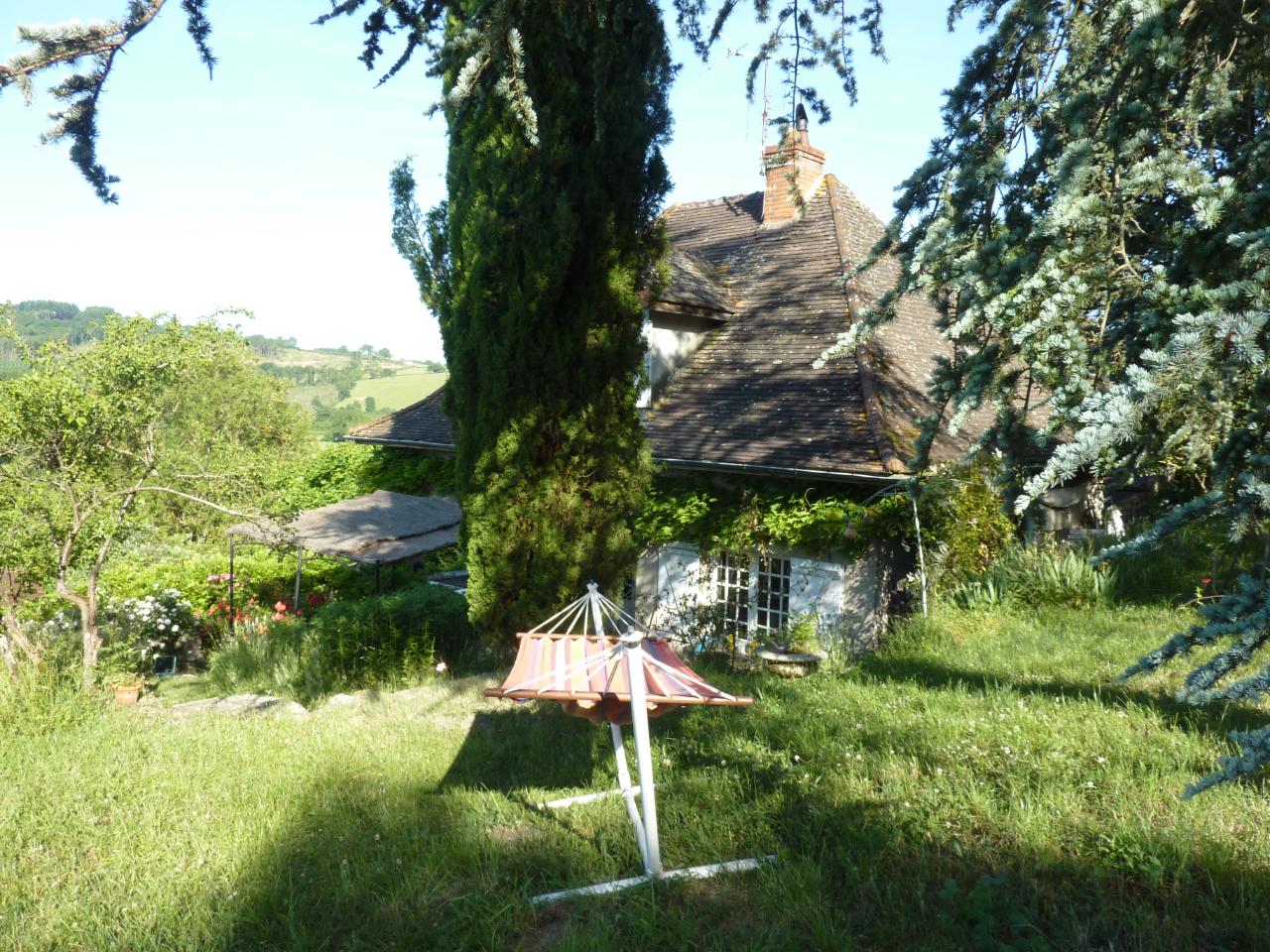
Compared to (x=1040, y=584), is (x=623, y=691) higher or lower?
higher

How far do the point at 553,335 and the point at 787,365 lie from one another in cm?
578

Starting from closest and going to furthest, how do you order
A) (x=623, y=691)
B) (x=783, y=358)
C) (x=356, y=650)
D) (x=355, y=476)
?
(x=623, y=691) → (x=356, y=650) → (x=783, y=358) → (x=355, y=476)

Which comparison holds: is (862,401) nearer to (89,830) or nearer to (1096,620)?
(1096,620)

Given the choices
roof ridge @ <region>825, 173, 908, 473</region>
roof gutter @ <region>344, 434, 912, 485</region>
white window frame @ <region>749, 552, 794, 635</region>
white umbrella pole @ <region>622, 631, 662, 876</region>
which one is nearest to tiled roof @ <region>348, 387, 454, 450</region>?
roof gutter @ <region>344, 434, 912, 485</region>

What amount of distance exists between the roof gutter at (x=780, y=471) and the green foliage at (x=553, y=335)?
275cm

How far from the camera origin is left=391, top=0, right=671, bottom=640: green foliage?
9523mm

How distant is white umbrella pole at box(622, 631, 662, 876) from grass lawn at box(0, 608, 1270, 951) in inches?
5.9

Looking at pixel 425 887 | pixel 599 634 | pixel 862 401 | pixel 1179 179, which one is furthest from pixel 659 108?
pixel 425 887

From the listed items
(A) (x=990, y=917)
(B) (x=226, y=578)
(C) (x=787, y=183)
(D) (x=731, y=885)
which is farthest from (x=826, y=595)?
(B) (x=226, y=578)

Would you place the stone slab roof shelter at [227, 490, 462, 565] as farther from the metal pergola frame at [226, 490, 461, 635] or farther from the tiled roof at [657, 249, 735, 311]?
the tiled roof at [657, 249, 735, 311]

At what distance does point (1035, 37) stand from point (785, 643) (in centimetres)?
845

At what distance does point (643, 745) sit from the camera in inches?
178

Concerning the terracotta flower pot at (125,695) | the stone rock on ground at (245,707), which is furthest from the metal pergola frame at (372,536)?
Answer: the stone rock on ground at (245,707)

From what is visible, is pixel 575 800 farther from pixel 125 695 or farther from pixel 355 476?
pixel 355 476
